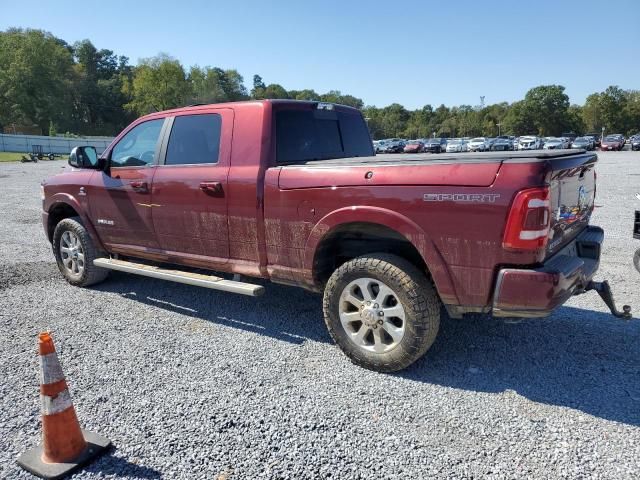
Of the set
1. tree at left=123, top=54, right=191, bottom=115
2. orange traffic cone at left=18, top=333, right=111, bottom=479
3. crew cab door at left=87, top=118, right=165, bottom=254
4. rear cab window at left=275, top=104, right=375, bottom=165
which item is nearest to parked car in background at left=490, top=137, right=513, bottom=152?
rear cab window at left=275, top=104, right=375, bottom=165

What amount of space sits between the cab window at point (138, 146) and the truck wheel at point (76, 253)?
982 mm

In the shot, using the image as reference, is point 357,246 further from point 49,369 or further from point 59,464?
point 59,464

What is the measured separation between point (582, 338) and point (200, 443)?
3184 mm

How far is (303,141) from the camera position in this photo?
172 inches

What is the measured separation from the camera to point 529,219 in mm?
2811

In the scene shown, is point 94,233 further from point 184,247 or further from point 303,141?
point 303,141

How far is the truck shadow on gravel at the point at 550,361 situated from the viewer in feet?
10.4

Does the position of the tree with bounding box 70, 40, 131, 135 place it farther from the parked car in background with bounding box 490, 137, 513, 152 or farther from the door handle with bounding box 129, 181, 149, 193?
the door handle with bounding box 129, 181, 149, 193

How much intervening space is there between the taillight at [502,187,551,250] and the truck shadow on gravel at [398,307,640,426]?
1.09 meters

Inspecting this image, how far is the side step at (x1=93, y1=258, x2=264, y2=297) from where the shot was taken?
404 cm

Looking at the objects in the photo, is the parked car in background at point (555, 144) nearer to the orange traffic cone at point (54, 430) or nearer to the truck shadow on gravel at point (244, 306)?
the truck shadow on gravel at point (244, 306)

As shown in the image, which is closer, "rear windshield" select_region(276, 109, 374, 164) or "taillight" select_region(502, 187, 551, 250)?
"taillight" select_region(502, 187, 551, 250)

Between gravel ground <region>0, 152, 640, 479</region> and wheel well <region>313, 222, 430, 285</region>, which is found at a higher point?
wheel well <region>313, 222, 430, 285</region>

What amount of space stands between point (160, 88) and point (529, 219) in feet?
331
